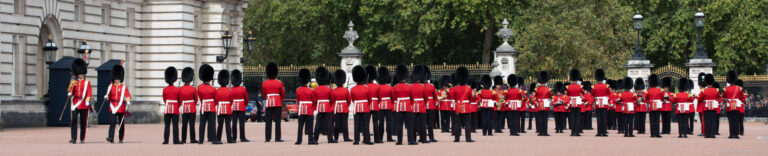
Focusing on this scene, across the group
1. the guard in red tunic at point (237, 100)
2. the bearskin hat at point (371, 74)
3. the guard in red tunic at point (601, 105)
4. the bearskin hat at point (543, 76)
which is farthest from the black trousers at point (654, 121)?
the guard in red tunic at point (237, 100)

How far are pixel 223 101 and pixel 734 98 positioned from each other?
8.69 meters

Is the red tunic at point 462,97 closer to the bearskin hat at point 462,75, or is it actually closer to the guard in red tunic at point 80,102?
the bearskin hat at point 462,75

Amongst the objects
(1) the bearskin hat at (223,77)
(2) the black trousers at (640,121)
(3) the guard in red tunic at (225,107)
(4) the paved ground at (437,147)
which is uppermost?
(1) the bearskin hat at (223,77)

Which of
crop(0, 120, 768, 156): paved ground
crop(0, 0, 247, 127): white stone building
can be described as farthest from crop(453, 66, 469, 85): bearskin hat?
crop(0, 0, 247, 127): white stone building

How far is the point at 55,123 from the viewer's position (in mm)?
31031

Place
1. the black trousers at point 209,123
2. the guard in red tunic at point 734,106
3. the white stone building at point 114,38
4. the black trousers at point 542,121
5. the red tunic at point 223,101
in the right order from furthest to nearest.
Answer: the white stone building at point 114,38
the black trousers at point 542,121
the guard in red tunic at point 734,106
the red tunic at point 223,101
the black trousers at point 209,123

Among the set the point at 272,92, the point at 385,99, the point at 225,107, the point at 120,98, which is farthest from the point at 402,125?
the point at 120,98

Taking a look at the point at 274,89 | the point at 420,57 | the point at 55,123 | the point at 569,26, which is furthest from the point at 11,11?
the point at 420,57

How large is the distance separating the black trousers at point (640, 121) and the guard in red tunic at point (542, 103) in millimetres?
1604

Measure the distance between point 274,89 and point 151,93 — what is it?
53.7 ft

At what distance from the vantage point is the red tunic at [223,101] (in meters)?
21.0

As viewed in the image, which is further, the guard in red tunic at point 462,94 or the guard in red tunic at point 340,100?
the guard in red tunic at point 462,94

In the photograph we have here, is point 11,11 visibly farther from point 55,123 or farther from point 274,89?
point 274,89

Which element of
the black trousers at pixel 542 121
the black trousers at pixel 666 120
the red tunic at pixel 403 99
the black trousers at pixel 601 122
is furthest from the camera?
the black trousers at pixel 666 120
